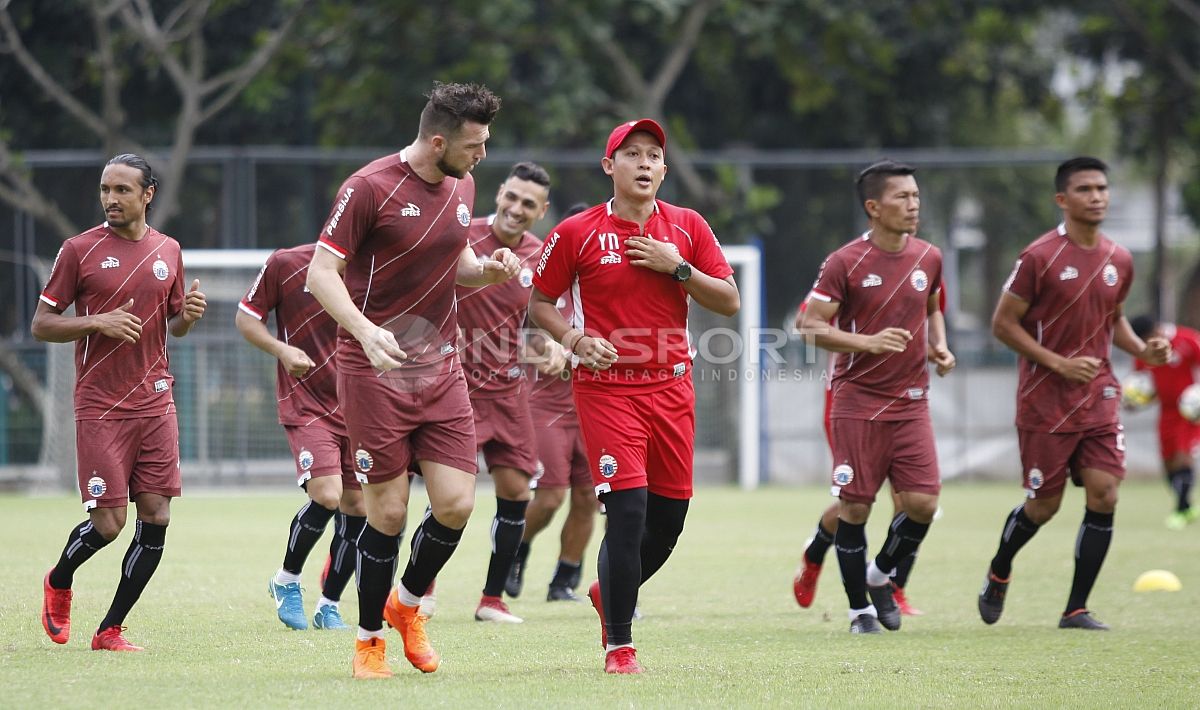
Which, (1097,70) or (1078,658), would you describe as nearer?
(1078,658)

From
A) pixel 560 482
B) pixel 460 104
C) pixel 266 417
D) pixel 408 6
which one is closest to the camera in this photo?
pixel 460 104

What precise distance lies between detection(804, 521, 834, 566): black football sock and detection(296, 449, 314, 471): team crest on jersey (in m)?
3.11

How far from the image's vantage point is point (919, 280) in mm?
8633

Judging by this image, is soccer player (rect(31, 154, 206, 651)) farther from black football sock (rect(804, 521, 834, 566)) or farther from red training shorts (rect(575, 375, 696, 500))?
black football sock (rect(804, 521, 834, 566))

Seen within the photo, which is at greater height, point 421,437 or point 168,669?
point 421,437

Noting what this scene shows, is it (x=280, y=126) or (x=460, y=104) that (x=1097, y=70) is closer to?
(x=280, y=126)

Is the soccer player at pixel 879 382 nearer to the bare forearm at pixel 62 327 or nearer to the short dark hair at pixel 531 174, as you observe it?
the short dark hair at pixel 531 174

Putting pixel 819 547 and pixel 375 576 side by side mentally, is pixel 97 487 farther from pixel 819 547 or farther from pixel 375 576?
pixel 819 547

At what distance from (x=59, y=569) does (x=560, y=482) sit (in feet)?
11.2

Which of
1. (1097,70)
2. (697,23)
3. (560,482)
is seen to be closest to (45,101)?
(697,23)

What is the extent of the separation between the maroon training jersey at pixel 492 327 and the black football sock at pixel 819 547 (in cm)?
206

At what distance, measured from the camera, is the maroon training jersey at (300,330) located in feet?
28.1

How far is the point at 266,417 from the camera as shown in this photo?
20141 mm

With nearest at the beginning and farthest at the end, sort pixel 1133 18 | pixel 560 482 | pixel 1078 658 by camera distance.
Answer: pixel 1078 658, pixel 560 482, pixel 1133 18
